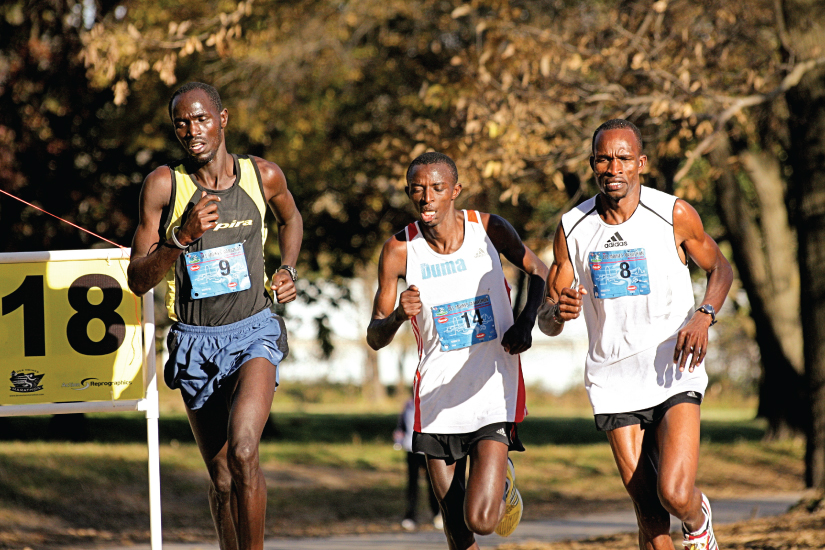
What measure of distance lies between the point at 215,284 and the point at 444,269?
3.85 ft

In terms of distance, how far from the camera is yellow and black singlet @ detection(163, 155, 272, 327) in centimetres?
496

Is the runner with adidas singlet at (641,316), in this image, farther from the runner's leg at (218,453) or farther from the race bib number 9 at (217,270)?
the runner's leg at (218,453)

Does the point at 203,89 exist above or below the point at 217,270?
above

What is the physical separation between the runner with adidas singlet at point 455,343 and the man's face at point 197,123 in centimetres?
103

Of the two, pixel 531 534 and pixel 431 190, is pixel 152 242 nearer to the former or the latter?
pixel 431 190

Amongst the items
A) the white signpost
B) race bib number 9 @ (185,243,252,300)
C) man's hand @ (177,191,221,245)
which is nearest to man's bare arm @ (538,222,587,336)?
race bib number 9 @ (185,243,252,300)

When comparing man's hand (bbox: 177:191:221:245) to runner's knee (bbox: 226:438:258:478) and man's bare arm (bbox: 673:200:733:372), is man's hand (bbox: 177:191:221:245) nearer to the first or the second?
runner's knee (bbox: 226:438:258:478)

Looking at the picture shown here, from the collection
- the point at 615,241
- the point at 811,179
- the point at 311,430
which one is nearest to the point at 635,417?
the point at 615,241

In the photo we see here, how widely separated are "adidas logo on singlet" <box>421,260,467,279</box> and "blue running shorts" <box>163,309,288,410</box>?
0.83m

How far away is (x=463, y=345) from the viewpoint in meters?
5.13

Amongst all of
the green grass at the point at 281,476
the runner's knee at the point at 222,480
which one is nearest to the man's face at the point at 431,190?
the runner's knee at the point at 222,480

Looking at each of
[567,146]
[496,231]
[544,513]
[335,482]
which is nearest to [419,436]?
[496,231]

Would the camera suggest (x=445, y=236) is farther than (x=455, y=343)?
Yes

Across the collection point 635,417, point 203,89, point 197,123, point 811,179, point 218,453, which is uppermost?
point 811,179
